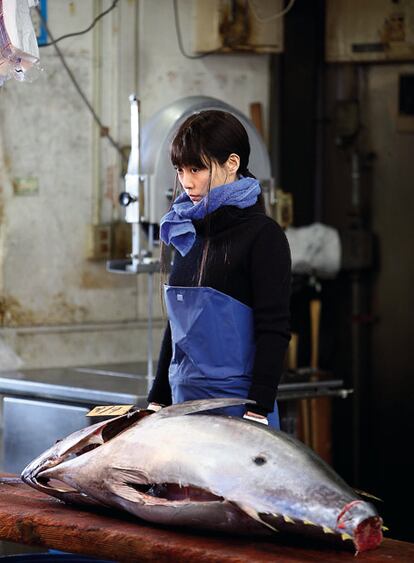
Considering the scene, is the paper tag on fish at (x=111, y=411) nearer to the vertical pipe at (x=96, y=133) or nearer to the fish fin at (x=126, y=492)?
the fish fin at (x=126, y=492)

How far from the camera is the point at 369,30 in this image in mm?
5770

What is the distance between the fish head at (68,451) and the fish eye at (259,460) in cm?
41

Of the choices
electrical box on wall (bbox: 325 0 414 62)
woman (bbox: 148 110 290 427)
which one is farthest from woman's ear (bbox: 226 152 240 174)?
electrical box on wall (bbox: 325 0 414 62)

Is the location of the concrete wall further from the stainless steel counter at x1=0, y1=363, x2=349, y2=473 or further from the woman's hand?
the woman's hand

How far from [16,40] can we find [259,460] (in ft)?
4.74

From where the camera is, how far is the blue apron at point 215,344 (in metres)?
2.88

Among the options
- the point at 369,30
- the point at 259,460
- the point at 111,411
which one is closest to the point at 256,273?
Result: the point at 111,411

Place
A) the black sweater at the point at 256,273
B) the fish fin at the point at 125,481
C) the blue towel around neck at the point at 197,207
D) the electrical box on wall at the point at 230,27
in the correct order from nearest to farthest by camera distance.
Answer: the fish fin at the point at 125,481 < the black sweater at the point at 256,273 < the blue towel around neck at the point at 197,207 < the electrical box on wall at the point at 230,27

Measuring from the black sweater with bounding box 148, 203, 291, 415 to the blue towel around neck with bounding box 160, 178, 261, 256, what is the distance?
0.02 meters

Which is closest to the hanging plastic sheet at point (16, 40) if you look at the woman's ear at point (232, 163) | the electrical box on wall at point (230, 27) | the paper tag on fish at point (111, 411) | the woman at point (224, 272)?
the woman at point (224, 272)

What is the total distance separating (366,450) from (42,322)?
186 cm

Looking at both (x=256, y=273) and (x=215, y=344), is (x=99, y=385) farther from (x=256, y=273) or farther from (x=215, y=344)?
(x=256, y=273)

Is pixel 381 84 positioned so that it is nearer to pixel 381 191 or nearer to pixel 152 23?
pixel 381 191

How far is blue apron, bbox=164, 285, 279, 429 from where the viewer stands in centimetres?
288
